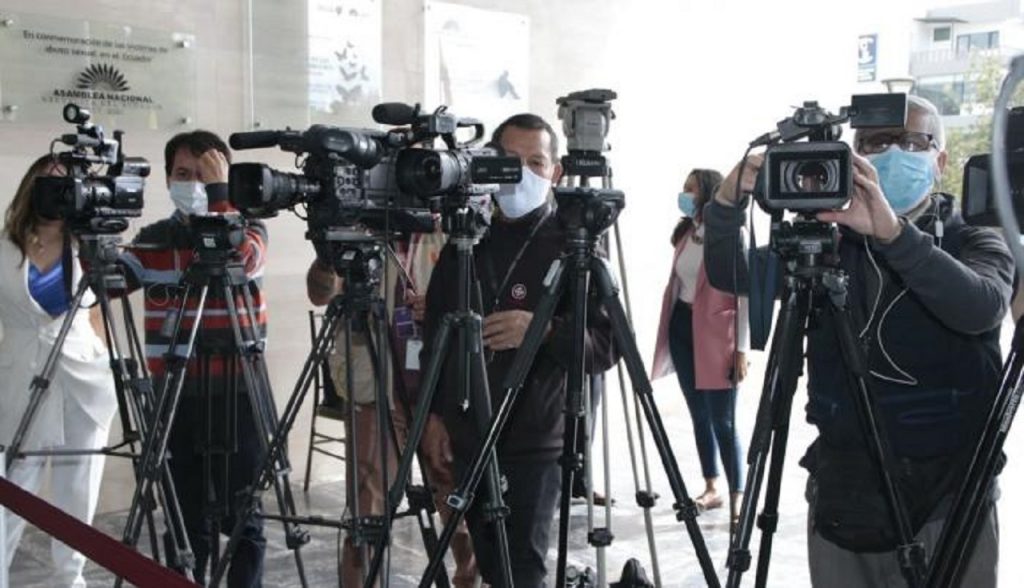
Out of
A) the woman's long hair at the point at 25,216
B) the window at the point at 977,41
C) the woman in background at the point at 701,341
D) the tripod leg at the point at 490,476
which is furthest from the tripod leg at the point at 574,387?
the window at the point at 977,41

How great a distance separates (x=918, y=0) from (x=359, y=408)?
531 centimetres

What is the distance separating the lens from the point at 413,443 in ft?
6.70

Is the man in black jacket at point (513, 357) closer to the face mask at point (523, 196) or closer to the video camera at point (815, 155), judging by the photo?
the face mask at point (523, 196)

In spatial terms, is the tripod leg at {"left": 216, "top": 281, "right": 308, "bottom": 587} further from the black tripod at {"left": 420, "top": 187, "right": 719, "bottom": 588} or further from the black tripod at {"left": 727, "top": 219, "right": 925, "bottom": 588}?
the black tripod at {"left": 727, "top": 219, "right": 925, "bottom": 588}

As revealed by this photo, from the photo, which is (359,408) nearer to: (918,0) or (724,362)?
(724,362)

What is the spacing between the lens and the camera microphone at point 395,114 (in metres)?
2.03

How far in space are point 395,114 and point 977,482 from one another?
127cm

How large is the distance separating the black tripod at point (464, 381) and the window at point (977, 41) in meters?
3.85

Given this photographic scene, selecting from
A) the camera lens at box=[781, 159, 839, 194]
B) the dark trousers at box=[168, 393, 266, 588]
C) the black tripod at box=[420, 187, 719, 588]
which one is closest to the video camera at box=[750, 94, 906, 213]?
the camera lens at box=[781, 159, 839, 194]

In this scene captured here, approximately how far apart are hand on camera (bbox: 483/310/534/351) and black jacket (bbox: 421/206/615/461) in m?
0.05

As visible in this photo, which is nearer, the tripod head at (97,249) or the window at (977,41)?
the tripod head at (97,249)

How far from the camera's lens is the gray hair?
6.53ft

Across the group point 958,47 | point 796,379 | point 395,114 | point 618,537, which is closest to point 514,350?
point 395,114

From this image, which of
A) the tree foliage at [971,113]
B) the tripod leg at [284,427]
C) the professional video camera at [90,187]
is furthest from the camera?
the tree foliage at [971,113]
